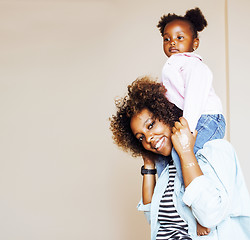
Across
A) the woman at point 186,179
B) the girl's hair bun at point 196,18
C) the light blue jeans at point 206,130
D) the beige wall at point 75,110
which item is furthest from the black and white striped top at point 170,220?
the beige wall at point 75,110

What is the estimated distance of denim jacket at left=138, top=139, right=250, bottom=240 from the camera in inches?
57.6

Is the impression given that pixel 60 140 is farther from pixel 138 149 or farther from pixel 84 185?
pixel 138 149

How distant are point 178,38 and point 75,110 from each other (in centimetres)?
151

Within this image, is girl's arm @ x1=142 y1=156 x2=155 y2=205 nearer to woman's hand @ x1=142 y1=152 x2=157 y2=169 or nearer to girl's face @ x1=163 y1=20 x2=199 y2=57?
woman's hand @ x1=142 y1=152 x2=157 y2=169

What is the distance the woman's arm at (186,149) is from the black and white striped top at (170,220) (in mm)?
189

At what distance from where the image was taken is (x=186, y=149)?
153cm

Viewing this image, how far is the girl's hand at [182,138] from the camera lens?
1537mm

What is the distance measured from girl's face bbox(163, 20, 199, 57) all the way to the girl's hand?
58 centimetres

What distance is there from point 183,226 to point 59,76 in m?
2.11

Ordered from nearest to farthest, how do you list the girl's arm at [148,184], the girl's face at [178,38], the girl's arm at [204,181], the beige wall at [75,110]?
the girl's arm at [204,181] < the girl's arm at [148,184] < the girl's face at [178,38] < the beige wall at [75,110]

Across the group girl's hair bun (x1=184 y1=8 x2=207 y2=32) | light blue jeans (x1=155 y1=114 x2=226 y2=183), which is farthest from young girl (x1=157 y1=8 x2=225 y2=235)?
girl's hair bun (x1=184 y1=8 x2=207 y2=32)

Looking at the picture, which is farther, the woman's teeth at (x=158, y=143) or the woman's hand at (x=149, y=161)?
the woman's hand at (x=149, y=161)

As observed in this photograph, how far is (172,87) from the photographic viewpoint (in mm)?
1809

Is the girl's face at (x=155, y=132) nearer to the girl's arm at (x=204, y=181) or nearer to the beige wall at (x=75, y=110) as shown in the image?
the girl's arm at (x=204, y=181)
